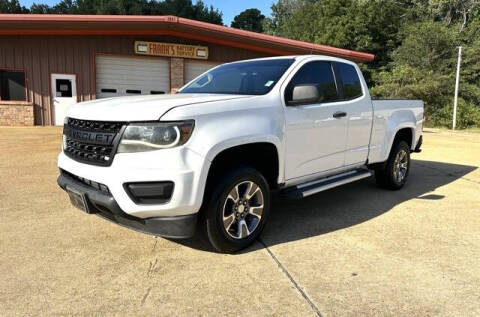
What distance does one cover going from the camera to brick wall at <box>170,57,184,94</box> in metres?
15.1

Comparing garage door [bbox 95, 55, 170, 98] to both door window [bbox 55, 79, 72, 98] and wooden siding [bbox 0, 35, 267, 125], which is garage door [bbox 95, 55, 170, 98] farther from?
door window [bbox 55, 79, 72, 98]

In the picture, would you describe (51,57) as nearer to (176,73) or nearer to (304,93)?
(176,73)

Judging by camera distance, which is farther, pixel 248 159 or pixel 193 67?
pixel 193 67

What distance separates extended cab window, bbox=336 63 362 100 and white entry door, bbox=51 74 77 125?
12.2 m

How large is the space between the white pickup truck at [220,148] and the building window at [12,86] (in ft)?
39.5

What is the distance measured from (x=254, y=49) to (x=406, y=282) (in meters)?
14.4

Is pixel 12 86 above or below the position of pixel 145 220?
above

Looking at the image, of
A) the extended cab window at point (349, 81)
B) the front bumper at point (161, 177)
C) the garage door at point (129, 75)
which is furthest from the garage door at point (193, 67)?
the front bumper at point (161, 177)

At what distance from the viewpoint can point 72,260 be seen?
3.28 meters

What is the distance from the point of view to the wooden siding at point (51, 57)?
13516mm

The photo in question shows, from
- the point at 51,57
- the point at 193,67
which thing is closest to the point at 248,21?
the point at 193,67

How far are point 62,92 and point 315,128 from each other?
13021 mm

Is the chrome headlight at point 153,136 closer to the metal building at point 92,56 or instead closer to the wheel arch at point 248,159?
the wheel arch at point 248,159

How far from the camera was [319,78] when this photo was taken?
4320 millimetres
